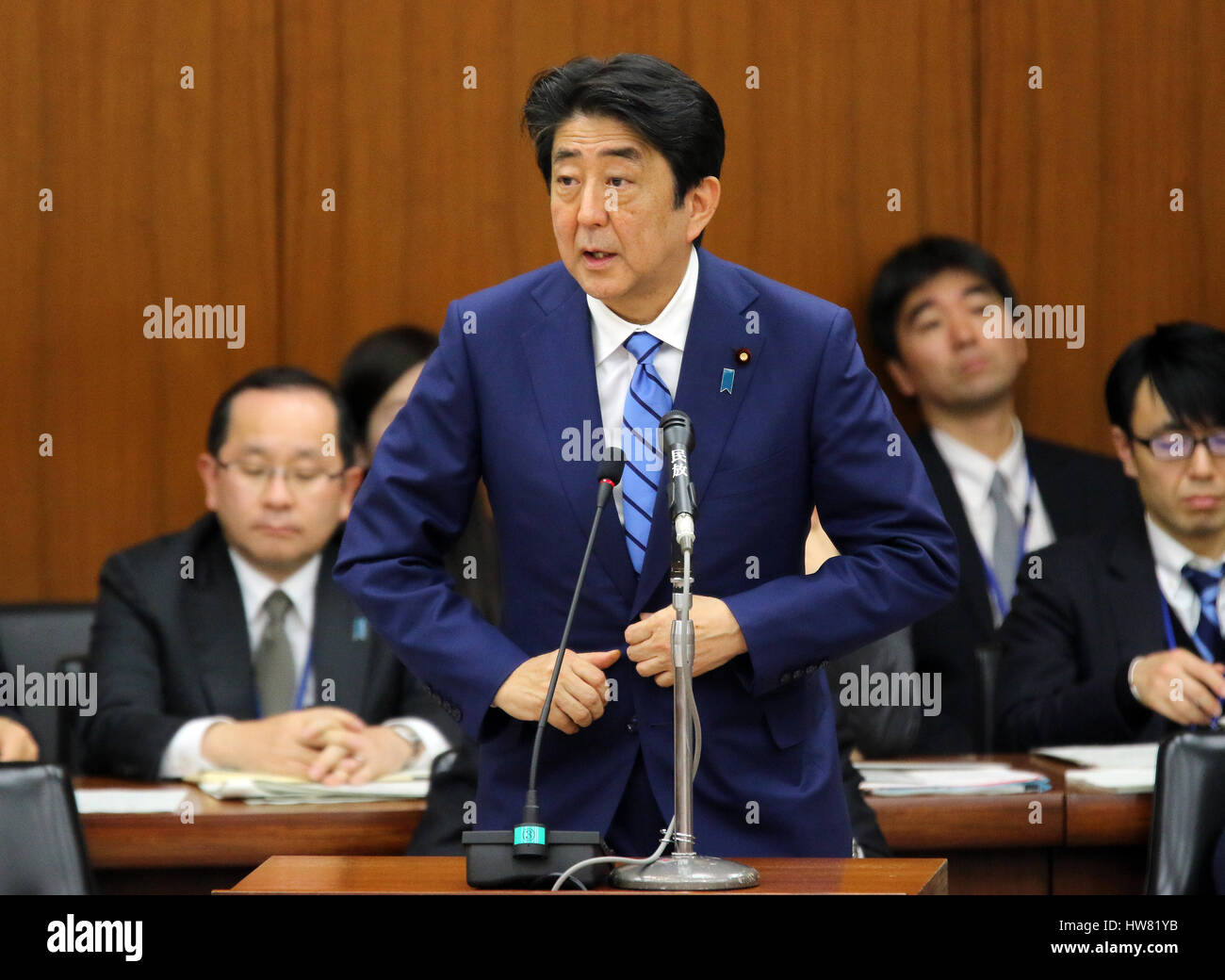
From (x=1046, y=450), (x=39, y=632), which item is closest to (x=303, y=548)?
(x=39, y=632)

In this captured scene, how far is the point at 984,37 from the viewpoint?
4340 millimetres

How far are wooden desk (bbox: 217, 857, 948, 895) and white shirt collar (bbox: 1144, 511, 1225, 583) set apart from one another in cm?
192

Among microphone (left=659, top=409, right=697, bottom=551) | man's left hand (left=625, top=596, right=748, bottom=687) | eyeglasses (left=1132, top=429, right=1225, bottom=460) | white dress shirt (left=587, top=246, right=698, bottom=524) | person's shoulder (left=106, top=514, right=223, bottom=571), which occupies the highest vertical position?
white dress shirt (left=587, top=246, right=698, bottom=524)

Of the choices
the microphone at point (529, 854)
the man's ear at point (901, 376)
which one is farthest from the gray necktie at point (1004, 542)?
the microphone at point (529, 854)

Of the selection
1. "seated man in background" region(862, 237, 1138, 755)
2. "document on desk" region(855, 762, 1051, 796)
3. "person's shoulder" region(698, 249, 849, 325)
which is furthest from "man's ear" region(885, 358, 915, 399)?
"person's shoulder" region(698, 249, 849, 325)

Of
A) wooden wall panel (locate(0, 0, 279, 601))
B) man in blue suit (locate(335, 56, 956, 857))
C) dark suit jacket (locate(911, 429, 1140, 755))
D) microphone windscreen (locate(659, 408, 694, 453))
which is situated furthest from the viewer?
wooden wall panel (locate(0, 0, 279, 601))

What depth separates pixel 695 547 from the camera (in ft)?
6.13

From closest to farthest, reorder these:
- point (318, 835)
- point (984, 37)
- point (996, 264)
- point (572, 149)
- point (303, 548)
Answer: point (572, 149) → point (318, 835) → point (303, 548) → point (996, 264) → point (984, 37)

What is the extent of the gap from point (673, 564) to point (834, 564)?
0.34m

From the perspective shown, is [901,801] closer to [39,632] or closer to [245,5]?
[39,632]

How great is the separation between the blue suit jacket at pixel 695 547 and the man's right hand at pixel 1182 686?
1.28 meters

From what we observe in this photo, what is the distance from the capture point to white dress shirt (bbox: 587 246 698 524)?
194 cm

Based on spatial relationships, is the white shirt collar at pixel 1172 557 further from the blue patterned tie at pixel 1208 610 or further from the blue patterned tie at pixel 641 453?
the blue patterned tie at pixel 641 453

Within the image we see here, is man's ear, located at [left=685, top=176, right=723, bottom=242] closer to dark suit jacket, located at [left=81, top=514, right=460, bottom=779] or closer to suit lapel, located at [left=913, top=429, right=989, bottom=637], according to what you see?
dark suit jacket, located at [left=81, top=514, right=460, bottom=779]
